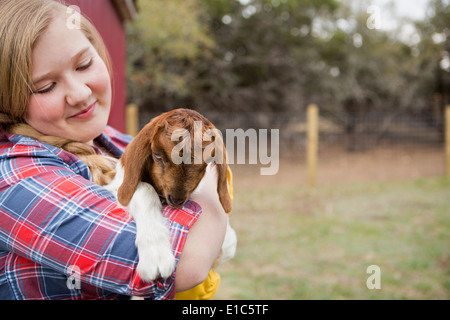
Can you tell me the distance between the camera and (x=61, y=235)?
133 cm

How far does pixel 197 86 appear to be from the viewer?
1361 cm

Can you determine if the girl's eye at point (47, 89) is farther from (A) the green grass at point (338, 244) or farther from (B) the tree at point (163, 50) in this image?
(B) the tree at point (163, 50)

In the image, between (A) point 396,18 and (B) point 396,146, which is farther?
(A) point 396,18

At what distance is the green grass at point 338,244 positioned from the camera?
491cm

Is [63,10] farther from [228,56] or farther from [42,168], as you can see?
[228,56]

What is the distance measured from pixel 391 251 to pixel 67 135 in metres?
5.58

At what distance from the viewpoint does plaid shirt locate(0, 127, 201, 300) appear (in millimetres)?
1328

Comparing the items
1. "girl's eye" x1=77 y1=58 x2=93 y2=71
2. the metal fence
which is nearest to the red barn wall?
"girl's eye" x1=77 y1=58 x2=93 y2=71

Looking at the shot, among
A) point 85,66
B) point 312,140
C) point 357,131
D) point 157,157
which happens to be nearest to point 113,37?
point 85,66

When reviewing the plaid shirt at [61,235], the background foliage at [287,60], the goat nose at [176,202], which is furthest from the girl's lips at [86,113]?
the background foliage at [287,60]

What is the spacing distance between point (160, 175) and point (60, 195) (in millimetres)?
392

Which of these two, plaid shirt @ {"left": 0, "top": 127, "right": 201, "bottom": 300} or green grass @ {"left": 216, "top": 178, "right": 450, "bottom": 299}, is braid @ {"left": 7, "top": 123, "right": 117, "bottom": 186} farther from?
green grass @ {"left": 216, "top": 178, "right": 450, "bottom": 299}

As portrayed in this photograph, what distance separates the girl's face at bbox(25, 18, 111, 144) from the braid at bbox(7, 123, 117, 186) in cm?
3
